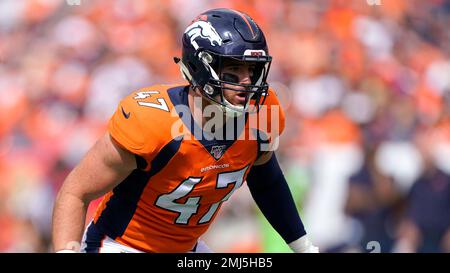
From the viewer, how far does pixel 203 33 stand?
126 inches

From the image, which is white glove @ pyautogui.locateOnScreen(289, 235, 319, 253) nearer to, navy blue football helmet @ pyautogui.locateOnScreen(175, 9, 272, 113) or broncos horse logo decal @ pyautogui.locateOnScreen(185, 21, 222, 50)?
navy blue football helmet @ pyautogui.locateOnScreen(175, 9, 272, 113)

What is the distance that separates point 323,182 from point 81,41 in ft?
7.18

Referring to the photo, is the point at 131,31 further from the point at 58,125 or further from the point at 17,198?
the point at 17,198

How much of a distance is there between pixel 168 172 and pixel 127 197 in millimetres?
259

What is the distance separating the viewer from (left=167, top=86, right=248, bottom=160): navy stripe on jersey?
310cm

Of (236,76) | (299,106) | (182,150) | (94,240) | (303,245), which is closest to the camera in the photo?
(182,150)

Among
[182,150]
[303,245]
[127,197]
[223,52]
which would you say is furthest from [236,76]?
[303,245]

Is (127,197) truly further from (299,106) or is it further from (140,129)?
(299,106)

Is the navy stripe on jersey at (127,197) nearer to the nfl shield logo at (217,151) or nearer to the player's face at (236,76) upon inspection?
the nfl shield logo at (217,151)

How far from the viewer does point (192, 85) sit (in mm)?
3236

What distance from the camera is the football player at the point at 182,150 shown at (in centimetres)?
296

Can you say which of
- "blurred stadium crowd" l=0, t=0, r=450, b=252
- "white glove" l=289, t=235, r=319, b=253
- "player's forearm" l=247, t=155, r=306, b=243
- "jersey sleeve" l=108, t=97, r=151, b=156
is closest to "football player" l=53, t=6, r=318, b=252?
"jersey sleeve" l=108, t=97, r=151, b=156

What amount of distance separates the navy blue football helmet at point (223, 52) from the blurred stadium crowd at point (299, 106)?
2400 mm

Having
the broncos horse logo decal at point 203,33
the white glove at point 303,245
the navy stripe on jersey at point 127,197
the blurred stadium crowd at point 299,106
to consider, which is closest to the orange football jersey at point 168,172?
the navy stripe on jersey at point 127,197
